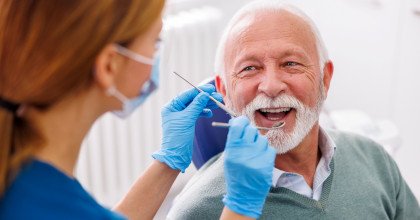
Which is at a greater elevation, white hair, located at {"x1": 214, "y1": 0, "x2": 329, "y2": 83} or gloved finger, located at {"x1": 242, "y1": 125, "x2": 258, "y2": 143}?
white hair, located at {"x1": 214, "y1": 0, "x2": 329, "y2": 83}

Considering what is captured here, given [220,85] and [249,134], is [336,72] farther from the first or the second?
[249,134]

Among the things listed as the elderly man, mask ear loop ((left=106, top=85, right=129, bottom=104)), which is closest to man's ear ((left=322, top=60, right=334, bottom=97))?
the elderly man

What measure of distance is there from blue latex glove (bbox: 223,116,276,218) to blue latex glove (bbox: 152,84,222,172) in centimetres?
29

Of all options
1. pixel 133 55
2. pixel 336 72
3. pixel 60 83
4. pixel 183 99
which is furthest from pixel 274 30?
pixel 336 72

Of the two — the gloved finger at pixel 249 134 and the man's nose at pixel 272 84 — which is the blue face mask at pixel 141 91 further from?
the man's nose at pixel 272 84

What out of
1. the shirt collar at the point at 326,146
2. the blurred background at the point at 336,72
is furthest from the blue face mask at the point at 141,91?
the blurred background at the point at 336,72

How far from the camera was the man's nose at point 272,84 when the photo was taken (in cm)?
149

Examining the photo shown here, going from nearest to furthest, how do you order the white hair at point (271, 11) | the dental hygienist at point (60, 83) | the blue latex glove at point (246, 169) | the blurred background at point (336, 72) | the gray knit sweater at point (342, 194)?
the dental hygienist at point (60, 83)
the blue latex glove at point (246, 169)
the gray knit sweater at point (342, 194)
the white hair at point (271, 11)
the blurred background at point (336, 72)

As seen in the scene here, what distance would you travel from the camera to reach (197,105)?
1.56 m

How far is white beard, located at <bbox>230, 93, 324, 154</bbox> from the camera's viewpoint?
59.2 inches

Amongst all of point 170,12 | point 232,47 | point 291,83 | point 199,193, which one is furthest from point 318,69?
point 170,12

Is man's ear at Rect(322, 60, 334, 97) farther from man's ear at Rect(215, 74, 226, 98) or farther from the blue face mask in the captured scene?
the blue face mask

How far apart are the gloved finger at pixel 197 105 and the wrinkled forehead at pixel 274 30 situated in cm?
17

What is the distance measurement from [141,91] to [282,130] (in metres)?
0.55
